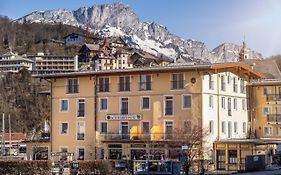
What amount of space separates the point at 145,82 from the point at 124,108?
3.47 m

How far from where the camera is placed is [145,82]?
55938 millimetres

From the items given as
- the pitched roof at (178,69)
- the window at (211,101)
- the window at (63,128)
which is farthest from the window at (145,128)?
the window at (63,128)

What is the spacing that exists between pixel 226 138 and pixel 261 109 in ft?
40.8

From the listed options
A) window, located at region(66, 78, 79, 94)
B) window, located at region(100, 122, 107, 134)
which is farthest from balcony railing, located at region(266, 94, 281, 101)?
window, located at region(66, 78, 79, 94)

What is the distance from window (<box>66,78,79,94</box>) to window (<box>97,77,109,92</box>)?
8.75 ft

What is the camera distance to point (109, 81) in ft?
190

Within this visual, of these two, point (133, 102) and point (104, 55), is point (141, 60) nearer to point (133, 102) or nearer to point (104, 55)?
point (104, 55)

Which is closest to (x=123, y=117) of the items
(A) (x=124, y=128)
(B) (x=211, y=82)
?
(A) (x=124, y=128)

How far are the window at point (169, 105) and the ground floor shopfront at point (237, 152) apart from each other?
5388 mm

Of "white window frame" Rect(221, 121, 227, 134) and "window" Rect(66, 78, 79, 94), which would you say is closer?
"white window frame" Rect(221, 121, 227, 134)

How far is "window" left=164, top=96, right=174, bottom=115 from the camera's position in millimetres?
54197

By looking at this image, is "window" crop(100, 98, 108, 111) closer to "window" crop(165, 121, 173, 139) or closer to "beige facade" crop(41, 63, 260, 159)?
"beige facade" crop(41, 63, 260, 159)

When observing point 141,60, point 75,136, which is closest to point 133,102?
point 75,136

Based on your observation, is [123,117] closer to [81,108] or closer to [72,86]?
[81,108]
